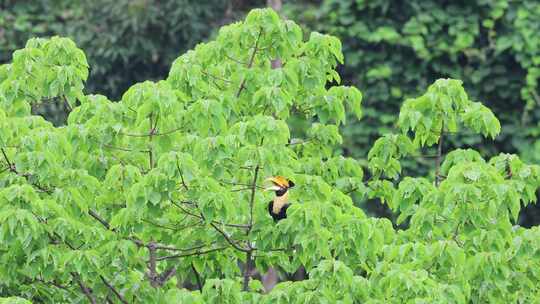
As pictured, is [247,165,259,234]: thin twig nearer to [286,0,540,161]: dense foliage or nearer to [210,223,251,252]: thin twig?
[210,223,251,252]: thin twig

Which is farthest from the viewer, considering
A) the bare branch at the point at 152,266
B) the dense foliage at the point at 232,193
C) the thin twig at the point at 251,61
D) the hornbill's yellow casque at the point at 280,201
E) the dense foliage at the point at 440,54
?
the dense foliage at the point at 440,54

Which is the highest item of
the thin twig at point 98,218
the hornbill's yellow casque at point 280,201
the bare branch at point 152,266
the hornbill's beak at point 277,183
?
the hornbill's beak at point 277,183

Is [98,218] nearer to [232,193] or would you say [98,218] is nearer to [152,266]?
[152,266]

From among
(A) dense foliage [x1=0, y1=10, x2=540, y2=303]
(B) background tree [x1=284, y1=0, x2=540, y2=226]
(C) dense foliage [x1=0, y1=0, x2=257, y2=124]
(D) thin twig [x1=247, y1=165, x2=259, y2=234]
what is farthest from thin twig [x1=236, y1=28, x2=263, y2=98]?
(C) dense foliage [x1=0, y1=0, x2=257, y2=124]

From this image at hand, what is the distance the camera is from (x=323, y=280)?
241 inches

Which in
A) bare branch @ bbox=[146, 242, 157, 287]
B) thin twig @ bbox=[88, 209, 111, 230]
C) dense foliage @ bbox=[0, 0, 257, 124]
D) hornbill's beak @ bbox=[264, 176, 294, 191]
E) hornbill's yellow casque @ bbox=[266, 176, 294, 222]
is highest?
hornbill's beak @ bbox=[264, 176, 294, 191]

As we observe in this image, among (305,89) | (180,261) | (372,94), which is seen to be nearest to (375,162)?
(305,89)

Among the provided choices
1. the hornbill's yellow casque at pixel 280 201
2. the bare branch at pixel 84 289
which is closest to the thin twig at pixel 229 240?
the hornbill's yellow casque at pixel 280 201

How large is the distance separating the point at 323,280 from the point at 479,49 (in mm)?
8352

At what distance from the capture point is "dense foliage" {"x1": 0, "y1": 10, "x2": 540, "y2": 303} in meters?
6.26

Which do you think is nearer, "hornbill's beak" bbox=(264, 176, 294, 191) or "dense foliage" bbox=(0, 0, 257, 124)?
"hornbill's beak" bbox=(264, 176, 294, 191)

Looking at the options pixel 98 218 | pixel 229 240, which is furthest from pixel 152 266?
pixel 229 240

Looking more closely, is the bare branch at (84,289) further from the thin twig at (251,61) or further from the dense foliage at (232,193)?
the thin twig at (251,61)

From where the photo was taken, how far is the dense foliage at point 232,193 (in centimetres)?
626
